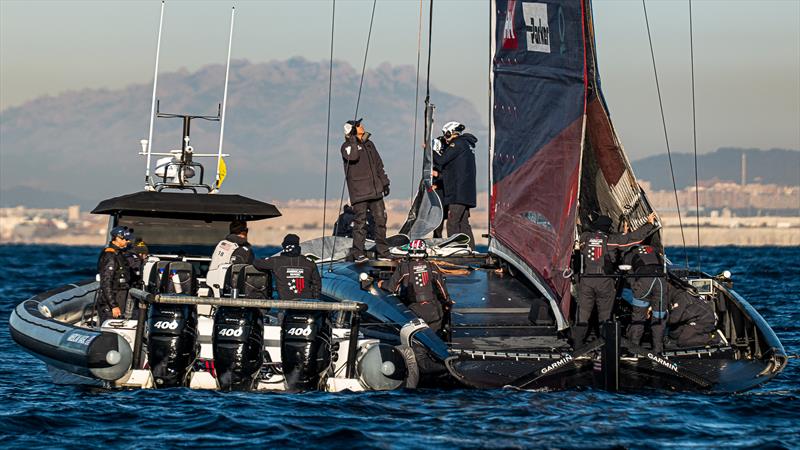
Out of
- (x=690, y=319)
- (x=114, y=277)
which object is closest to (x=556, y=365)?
(x=690, y=319)

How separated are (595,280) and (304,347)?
10.8 feet

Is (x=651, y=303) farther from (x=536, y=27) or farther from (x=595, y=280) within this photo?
(x=536, y=27)

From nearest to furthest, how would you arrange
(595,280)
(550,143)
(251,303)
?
(251,303)
(595,280)
(550,143)

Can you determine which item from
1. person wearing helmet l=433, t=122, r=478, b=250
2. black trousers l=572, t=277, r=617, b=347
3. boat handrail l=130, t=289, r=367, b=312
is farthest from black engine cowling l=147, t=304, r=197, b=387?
person wearing helmet l=433, t=122, r=478, b=250

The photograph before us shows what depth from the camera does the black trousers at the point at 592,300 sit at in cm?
1445

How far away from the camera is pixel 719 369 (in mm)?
14086

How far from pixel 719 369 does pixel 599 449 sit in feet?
12.0

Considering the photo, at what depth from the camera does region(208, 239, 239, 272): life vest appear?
1568cm

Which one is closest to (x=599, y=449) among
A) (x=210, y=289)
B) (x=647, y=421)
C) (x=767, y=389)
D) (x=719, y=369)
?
(x=647, y=421)

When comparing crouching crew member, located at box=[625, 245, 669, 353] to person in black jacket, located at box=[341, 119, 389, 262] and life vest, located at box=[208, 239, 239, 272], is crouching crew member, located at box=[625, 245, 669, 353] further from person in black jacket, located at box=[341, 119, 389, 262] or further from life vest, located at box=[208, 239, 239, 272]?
life vest, located at box=[208, 239, 239, 272]

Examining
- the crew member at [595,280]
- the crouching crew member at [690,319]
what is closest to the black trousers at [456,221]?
the crew member at [595,280]

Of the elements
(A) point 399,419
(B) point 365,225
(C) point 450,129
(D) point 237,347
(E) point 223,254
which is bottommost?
(A) point 399,419

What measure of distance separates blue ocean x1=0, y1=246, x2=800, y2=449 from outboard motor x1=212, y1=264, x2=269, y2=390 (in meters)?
0.19

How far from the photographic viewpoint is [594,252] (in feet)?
47.9
